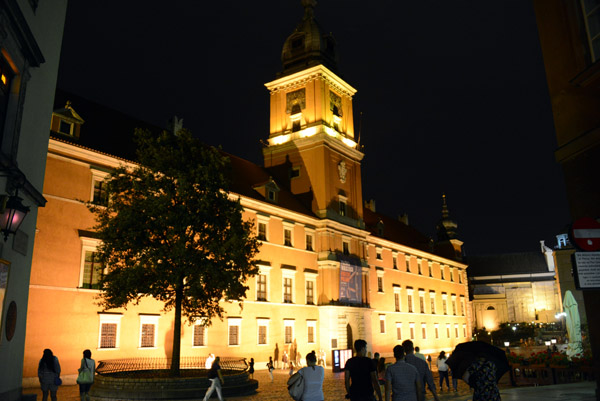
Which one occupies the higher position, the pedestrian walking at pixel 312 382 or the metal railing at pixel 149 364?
the pedestrian walking at pixel 312 382

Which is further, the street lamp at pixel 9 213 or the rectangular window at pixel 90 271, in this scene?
the rectangular window at pixel 90 271

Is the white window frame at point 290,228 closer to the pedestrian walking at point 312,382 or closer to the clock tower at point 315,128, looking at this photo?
the clock tower at point 315,128

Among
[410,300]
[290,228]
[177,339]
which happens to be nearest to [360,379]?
[177,339]

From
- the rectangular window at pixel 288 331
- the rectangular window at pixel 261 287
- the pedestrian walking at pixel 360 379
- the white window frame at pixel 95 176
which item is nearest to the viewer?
the pedestrian walking at pixel 360 379

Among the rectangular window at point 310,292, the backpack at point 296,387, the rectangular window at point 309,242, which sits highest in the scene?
the rectangular window at point 309,242

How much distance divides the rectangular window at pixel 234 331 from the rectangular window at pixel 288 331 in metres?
4.76

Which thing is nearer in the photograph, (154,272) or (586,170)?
(586,170)

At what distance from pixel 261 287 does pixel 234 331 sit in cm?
399

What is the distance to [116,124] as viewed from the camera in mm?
31156

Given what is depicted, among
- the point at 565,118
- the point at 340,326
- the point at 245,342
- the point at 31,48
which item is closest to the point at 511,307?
the point at 340,326

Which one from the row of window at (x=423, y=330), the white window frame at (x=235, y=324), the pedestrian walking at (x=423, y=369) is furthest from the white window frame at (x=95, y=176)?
the row of window at (x=423, y=330)

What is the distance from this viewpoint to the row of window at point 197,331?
24531mm

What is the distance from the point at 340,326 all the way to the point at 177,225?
22.5 meters

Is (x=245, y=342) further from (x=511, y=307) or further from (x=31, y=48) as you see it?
(x=511, y=307)
